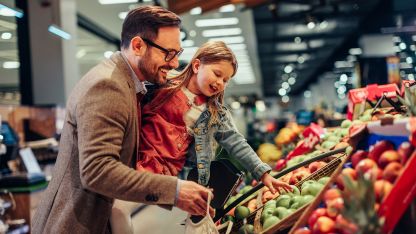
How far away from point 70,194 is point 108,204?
0.16 meters

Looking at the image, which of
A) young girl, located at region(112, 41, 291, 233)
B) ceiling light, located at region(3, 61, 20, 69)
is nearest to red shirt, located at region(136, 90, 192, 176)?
young girl, located at region(112, 41, 291, 233)

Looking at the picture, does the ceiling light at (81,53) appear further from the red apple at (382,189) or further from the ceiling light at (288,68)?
the ceiling light at (288,68)

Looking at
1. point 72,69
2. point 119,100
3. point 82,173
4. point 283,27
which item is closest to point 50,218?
point 82,173

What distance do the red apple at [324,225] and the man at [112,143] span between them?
16.9 inches

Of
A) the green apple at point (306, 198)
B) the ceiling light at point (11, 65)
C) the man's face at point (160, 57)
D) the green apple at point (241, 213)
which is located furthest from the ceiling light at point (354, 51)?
the man's face at point (160, 57)

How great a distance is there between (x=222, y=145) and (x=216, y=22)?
12814 mm

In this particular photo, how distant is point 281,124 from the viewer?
1462 cm

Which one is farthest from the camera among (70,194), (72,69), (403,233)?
(72,69)

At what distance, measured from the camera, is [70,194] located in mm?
1871

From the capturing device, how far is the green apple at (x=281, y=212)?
214 centimetres

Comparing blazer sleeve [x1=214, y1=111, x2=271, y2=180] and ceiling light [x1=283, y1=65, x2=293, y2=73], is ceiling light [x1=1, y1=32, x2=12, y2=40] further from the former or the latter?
ceiling light [x1=283, y1=65, x2=293, y2=73]

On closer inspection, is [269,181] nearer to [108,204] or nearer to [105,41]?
[108,204]

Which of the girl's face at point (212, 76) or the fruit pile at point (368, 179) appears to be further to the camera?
the girl's face at point (212, 76)

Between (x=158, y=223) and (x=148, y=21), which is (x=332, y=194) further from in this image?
(x=158, y=223)
